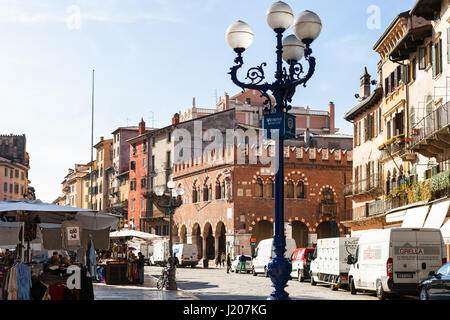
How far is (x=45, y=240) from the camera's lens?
19797 millimetres

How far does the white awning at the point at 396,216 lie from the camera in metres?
33.9

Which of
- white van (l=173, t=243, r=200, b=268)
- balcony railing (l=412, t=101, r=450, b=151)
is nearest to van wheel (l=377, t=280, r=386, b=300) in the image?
balcony railing (l=412, t=101, r=450, b=151)

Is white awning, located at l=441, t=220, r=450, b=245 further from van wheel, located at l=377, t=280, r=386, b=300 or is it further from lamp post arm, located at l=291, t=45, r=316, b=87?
lamp post arm, located at l=291, t=45, r=316, b=87

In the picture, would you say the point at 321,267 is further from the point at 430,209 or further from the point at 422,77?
the point at 422,77

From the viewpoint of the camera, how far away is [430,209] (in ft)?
96.9

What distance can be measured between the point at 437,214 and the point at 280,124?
17.0 meters

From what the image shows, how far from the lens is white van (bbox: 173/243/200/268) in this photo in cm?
5462

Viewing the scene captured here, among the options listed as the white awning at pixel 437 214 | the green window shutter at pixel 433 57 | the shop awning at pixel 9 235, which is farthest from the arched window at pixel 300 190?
the shop awning at pixel 9 235

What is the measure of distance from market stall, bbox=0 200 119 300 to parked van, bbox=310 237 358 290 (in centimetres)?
1008

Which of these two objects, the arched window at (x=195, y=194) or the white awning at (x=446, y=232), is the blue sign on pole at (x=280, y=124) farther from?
the arched window at (x=195, y=194)

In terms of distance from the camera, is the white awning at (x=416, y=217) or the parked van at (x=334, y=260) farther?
the white awning at (x=416, y=217)

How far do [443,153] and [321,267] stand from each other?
7.02 metres

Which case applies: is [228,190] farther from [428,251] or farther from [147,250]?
[428,251]

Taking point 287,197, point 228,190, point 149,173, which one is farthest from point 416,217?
point 149,173
